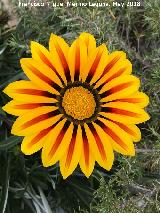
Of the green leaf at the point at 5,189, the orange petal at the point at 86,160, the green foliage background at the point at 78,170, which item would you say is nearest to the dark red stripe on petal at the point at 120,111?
the orange petal at the point at 86,160

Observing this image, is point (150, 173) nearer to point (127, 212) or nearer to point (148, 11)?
point (127, 212)

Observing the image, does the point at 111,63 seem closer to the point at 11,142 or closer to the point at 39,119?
the point at 39,119

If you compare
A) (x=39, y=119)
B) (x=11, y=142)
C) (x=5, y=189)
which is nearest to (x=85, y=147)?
(x=39, y=119)

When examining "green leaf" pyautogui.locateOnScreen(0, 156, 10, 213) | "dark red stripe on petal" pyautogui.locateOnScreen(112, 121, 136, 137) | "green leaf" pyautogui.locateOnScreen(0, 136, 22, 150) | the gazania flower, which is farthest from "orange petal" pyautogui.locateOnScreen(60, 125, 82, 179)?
"green leaf" pyautogui.locateOnScreen(0, 156, 10, 213)

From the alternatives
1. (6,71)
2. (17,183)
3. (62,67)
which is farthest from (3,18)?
(62,67)

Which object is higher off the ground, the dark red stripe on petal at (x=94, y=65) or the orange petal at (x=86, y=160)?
the dark red stripe on petal at (x=94, y=65)

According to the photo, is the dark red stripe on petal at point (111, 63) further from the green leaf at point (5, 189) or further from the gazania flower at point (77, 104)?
the green leaf at point (5, 189)

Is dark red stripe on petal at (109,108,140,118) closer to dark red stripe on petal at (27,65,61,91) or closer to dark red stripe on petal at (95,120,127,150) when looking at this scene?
dark red stripe on petal at (95,120,127,150)
